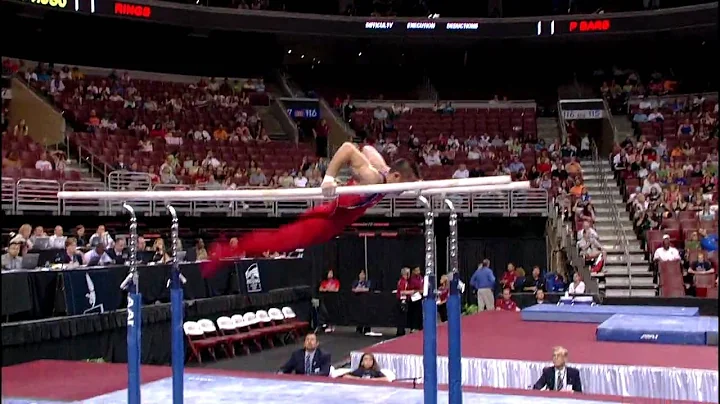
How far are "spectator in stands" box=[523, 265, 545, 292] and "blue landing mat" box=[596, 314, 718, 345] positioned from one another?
420 cm

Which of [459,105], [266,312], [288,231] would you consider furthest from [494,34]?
[288,231]

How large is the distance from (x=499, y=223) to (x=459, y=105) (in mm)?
7274

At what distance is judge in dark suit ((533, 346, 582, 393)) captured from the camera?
7.09m

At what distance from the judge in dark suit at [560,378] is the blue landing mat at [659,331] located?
2271 millimetres

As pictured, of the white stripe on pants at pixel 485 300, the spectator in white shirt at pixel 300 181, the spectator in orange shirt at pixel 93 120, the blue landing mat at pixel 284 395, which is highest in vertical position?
the spectator in orange shirt at pixel 93 120

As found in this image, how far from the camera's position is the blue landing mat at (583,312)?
11.1 m

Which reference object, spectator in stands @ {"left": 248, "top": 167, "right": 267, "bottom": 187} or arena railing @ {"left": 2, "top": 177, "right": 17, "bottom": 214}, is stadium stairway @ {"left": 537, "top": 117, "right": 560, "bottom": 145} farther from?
arena railing @ {"left": 2, "top": 177, "right": 17, "bottom": 214}

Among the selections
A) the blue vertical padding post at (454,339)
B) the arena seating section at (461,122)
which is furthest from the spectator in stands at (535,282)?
the blue vertical padding post at (454,339)

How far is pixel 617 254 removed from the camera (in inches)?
600

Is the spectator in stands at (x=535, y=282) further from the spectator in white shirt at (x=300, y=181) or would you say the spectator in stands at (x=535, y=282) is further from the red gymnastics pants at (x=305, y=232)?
the red gymnastics pants at (x=305, y=232)

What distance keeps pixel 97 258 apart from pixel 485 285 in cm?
679

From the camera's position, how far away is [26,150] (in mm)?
14648

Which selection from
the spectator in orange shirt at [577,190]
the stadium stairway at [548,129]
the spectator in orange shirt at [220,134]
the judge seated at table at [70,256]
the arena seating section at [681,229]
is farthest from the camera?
the stadium stairway at [548,129]

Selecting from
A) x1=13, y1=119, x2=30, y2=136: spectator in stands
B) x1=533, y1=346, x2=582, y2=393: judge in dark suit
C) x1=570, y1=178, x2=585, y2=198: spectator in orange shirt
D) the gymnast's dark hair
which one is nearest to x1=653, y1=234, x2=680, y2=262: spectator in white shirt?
x1=570, y1=178, x2=585, y2=198: spectator in orange shirt
